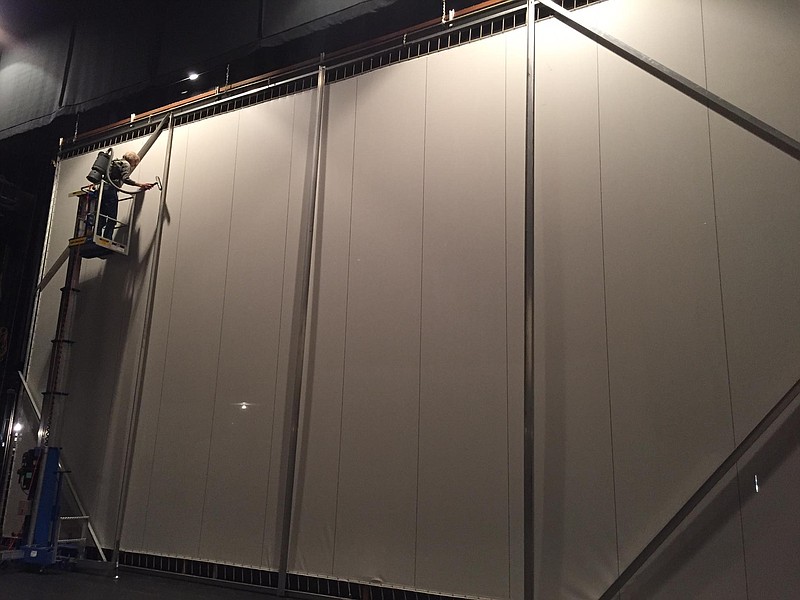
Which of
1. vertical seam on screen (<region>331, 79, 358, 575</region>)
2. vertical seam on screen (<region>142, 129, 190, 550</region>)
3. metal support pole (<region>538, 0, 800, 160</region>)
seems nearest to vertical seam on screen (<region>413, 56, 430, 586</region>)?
vertical seam on screen (<region>331, 79, 358, 575</region>)

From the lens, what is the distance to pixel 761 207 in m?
3.70

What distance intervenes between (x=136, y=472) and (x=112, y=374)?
1.02 meters

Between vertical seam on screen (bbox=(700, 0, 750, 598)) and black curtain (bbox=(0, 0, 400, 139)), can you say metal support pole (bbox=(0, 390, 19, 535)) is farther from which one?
vertical seam on screen (bbox=(700, 0, 750, 598))

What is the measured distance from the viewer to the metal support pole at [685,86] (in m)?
3.70

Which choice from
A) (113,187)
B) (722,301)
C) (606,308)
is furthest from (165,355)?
(722,301)

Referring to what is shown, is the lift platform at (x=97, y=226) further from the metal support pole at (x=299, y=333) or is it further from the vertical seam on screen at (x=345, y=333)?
the vertical seam on screen at (x=345, y=333)

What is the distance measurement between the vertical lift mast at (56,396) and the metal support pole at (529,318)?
3.86 metres

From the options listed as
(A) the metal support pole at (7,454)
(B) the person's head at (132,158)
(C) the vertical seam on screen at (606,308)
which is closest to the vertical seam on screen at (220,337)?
(B) the person's head at (132,158)

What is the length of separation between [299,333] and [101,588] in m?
2.41

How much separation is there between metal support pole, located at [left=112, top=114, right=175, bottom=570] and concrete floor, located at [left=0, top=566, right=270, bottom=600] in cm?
40

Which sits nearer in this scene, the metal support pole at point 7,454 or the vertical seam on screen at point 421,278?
the vertical seam on screen at point 421,278

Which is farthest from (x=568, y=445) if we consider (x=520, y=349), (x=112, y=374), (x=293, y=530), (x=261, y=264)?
(x=112, y=374)

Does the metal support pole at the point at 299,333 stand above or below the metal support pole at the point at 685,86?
below

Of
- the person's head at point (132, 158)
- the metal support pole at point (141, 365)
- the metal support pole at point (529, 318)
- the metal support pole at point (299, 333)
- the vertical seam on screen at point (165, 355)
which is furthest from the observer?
the person's head at point (132, 158)
